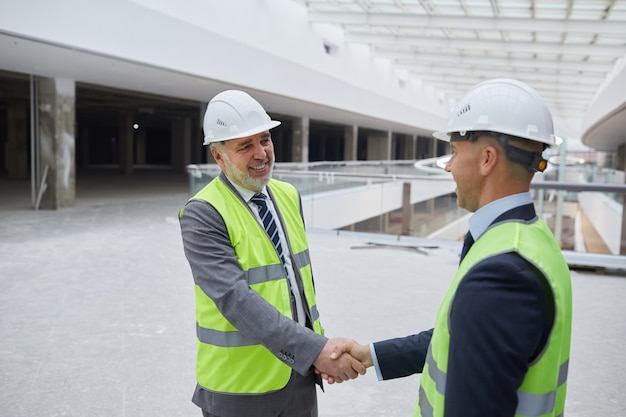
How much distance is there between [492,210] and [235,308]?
96cm

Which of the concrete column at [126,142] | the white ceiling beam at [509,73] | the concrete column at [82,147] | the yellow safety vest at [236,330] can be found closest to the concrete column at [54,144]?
the yellow safety vest at [236,330]

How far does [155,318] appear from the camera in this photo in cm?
561

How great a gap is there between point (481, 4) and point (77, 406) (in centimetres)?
1796

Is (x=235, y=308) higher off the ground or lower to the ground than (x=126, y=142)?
lower

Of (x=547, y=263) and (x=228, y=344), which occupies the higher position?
(x=547, y=263)

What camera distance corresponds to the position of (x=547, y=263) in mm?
1270

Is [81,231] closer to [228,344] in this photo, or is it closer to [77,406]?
[77,406]

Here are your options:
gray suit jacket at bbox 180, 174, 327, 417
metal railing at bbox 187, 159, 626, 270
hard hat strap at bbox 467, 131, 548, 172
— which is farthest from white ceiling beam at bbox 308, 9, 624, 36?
hard hat strap at bbox 467, 131, 548, 172

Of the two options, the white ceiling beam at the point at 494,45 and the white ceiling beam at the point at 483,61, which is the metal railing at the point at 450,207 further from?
the white ceiling beam at the point at 483,61

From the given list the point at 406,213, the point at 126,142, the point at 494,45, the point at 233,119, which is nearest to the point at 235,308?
the point at 233,119

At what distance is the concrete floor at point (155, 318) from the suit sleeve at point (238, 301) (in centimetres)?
187

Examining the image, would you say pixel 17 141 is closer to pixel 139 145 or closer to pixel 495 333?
pixel 139 145

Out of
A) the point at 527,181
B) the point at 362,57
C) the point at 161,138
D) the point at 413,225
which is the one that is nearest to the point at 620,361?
the point at 527,181

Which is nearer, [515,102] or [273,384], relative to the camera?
[515,102]
